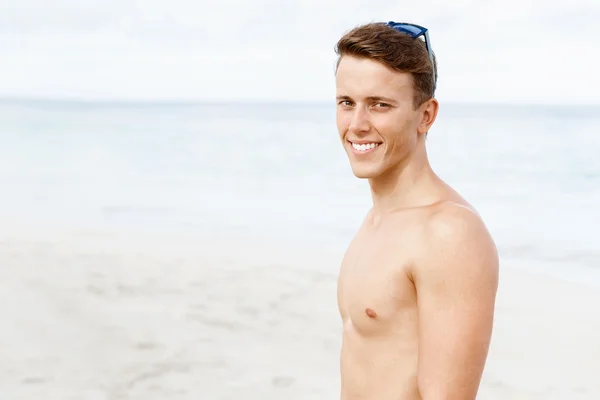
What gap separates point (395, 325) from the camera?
7.51 ft

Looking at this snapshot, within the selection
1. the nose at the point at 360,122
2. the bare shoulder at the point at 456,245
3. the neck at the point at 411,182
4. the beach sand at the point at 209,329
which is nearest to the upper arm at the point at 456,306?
the bare shoulder at the point at 456,245

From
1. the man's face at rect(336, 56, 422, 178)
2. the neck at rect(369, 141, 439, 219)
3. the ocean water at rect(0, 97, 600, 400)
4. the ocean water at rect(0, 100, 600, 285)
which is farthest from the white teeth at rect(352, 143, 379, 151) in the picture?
the ocean water at rect(0, 100, 600, 285)

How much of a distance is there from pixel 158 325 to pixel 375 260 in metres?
5.36

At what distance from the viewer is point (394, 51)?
89.0 inches

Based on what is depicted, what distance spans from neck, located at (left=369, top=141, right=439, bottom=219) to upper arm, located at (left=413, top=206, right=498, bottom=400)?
0.65ft

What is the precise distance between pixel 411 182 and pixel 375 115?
22 centimetres

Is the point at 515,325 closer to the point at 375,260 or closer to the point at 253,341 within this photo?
the point at 253,341

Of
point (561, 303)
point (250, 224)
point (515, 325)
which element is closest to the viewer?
point (515, 325)

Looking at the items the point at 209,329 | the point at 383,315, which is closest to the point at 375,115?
the point at 383,315

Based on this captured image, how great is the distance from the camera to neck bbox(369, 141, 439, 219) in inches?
92.4

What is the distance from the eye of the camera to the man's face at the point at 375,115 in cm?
226

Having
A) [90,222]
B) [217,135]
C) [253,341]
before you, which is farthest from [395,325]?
[217,135]

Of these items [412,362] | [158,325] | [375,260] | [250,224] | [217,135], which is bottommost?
[217,135]

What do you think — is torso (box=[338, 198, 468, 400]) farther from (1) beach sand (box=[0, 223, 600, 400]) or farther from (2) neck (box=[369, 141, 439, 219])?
(1) beach sand (box=[0, 223, 600, 400])
